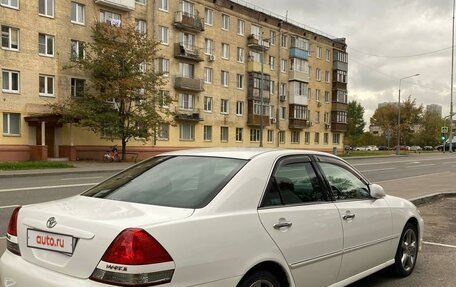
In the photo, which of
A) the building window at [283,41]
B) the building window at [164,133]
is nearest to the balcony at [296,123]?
the building window at [283,41]

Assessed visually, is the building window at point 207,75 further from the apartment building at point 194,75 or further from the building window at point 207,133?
the building window at point 207,133

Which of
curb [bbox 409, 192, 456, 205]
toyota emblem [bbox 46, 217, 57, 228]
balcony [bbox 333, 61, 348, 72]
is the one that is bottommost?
curb [bbox 409, 192, 456, 205]

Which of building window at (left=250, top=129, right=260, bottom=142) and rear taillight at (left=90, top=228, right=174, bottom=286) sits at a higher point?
building window at (left=250, top=129, right=260, bottom=142)

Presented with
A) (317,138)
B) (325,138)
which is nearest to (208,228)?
(317,138)

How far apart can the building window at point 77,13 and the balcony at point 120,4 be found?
128cm

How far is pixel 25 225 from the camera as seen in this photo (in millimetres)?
3318

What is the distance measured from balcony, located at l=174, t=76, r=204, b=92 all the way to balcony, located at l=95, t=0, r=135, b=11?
7.23 meters

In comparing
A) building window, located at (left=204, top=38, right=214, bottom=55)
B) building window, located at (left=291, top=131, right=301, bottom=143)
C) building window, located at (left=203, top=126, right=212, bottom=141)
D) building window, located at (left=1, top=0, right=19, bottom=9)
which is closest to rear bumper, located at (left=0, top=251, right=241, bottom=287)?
building window, located at (left=1, top=0, right=19, bottom=9)

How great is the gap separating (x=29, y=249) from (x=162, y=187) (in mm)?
1043

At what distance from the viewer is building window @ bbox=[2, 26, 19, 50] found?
29.2 metres

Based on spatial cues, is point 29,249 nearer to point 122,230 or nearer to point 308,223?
point 122,230

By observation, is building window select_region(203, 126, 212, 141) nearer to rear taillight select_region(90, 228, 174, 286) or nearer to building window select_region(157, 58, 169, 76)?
building window select_region(157, 58, 169, 76)

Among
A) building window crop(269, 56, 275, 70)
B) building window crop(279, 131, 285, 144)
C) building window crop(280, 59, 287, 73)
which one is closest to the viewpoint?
building window crop(269, 56, 275, 70)

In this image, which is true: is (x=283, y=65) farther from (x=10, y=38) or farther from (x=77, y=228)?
(x=77, y=228)
